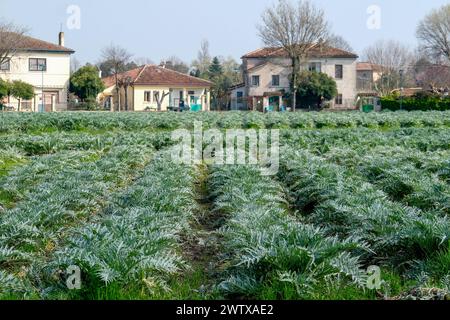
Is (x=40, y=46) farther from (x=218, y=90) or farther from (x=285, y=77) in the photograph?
(x=285, y=77)

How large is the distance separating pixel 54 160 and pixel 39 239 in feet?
24.3

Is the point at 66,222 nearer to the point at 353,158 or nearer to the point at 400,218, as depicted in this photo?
the point at 400,218

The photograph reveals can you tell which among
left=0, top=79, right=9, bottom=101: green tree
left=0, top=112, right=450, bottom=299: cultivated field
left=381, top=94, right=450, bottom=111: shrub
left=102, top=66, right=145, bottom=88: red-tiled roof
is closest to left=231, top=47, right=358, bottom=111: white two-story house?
left=102, top=66, right=145, bottom=88: red-tiled roof

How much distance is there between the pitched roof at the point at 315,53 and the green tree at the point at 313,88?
7.11 feet

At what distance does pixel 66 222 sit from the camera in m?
7.70

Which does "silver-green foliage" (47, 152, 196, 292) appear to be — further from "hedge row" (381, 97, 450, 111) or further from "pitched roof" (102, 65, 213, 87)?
"pitched roof" (102, 65, 213, 87)

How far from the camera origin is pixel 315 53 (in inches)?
2400

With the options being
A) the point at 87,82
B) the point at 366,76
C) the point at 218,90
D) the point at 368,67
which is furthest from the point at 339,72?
the point at 87,82

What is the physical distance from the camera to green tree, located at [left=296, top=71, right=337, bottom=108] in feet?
203

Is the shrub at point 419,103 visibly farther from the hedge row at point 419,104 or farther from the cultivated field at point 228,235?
the cultivated field at point 228,235

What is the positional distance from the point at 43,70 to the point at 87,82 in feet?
16.9

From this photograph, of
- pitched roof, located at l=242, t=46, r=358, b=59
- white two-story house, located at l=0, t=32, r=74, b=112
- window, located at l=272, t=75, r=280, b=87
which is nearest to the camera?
pitched roof, located at l=242, t=46, r=358, b=59

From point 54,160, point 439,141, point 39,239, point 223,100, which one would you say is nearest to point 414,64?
point 223,100

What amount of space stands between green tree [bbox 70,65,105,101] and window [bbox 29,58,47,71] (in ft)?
11.1
